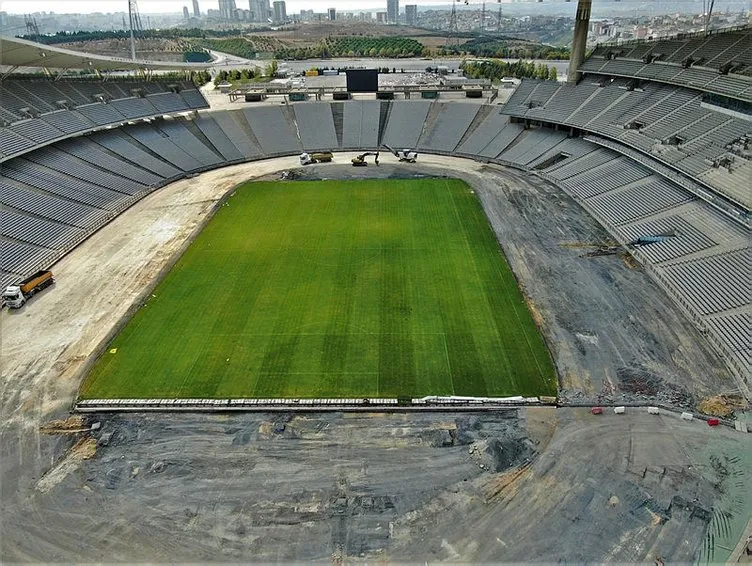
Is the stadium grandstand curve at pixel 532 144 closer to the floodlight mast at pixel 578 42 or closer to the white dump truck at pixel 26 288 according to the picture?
the floodlight mast at pixel 578 42

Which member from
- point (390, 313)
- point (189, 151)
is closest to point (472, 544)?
point (390, 313)

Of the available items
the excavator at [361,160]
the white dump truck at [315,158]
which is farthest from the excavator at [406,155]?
the white dump truck at [315,158]

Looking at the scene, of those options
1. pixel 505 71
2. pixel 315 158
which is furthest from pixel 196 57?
pixel 315 158

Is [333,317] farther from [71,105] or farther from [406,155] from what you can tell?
[71,105]

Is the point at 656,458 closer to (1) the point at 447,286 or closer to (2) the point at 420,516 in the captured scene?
(2) the point at 420,516

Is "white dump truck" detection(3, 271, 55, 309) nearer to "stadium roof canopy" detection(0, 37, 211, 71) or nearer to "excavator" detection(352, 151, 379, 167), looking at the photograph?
A: "stadium roof canopy" detection(0, 37, 211, 71)

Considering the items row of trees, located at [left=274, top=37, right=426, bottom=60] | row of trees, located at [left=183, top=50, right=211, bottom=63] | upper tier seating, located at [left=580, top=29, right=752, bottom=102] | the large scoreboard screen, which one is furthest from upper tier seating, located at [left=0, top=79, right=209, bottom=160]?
row of trees, located at [left=274, top=37, right=426, bottom=60]

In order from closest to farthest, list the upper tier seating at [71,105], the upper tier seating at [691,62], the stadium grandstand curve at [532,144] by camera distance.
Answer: the stadium grandstand curve at [532,144]
the upper tier seating at [691,62]
the upper tier seating at [71,105]
